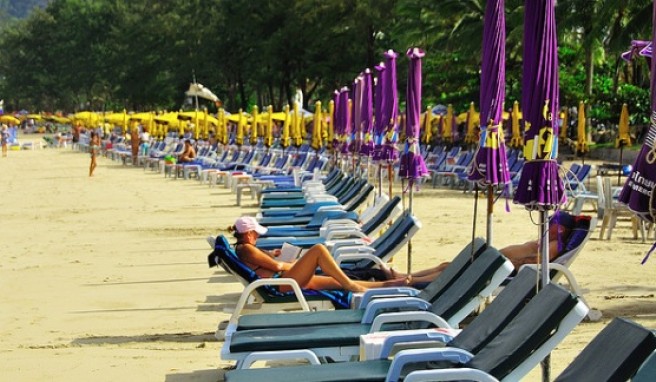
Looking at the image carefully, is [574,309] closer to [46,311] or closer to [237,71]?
[46,311]

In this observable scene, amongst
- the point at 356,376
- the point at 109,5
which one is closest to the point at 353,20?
the point at 356,376

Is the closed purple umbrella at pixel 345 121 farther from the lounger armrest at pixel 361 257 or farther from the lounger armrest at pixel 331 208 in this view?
the lounger armrest at pixel 361 257

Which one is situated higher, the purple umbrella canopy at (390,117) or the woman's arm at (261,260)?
the purple umbrella canopy at (390,117)

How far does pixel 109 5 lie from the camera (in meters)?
107

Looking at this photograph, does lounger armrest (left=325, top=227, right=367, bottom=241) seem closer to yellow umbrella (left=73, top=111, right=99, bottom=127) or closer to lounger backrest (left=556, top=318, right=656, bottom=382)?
lounger backrest (left=556, top=318, right=656, bottom=382)

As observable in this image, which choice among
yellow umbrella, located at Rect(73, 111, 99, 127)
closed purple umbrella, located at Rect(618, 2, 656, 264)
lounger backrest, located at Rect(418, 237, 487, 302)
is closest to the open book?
lounger backrest, located at Rect(418, 237, 487, 302)

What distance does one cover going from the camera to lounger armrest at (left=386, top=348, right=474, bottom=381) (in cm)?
563

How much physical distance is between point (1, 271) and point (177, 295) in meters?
3.34

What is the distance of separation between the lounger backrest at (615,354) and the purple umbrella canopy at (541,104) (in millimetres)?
1706

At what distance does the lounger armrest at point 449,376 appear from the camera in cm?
530

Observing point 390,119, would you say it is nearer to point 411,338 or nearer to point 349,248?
point 349,248

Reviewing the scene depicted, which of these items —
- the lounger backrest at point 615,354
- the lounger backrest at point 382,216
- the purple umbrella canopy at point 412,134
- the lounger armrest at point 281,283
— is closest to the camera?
the lounger backrest at point 615,354

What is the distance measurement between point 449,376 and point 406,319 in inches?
62.4

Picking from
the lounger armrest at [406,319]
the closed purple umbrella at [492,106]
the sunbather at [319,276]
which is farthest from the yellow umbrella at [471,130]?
the lounger armrest at [406,319]
